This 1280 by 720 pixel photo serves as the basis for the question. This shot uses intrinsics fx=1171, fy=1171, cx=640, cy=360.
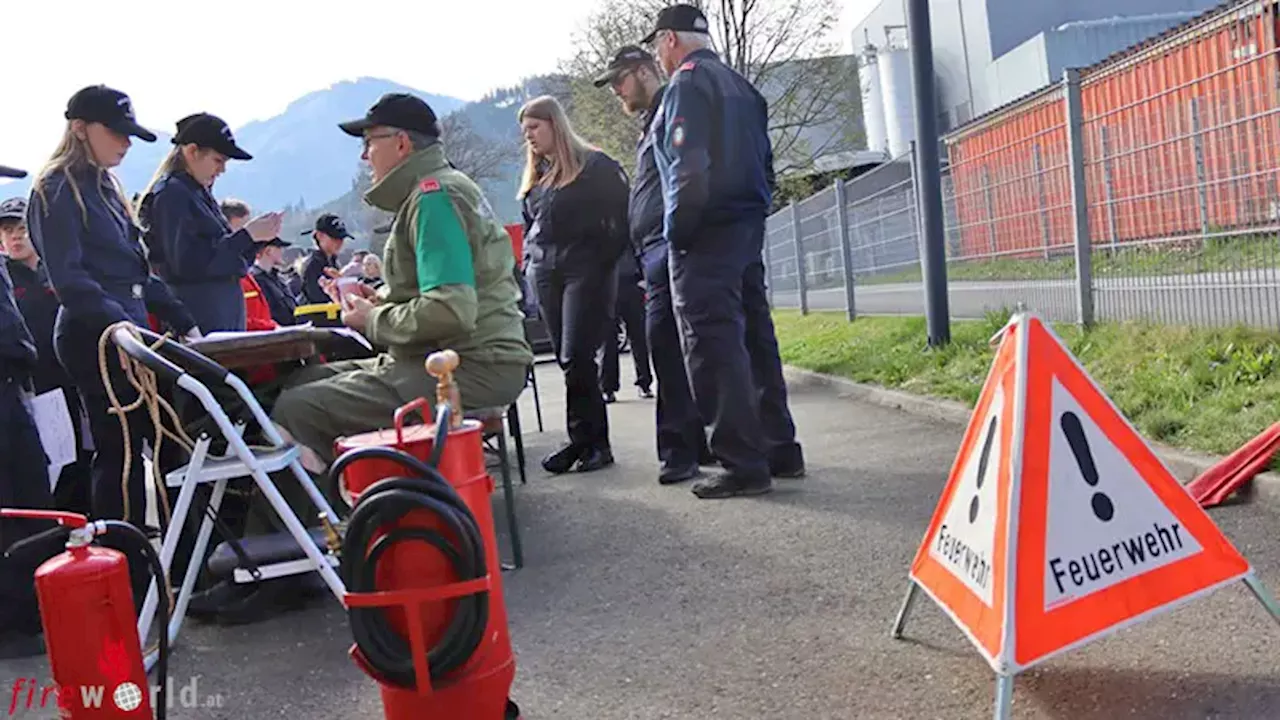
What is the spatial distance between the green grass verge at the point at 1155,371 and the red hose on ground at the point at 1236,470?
1.17 ft

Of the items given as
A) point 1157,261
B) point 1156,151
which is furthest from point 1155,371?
point 1156,151

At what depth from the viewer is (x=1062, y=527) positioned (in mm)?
2787

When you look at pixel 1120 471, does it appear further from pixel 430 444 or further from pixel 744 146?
pixel 744 146

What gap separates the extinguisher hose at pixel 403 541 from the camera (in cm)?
263

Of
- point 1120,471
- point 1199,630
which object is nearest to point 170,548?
point 1120,471

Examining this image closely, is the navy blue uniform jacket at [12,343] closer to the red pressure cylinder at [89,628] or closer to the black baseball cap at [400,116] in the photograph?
the black baseball cap at [400,116]

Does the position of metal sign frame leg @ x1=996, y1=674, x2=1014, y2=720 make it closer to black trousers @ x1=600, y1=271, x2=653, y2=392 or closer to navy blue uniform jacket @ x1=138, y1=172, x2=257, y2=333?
navy blue uniform jacket @ x1=138, y1=172, x2=257, y2=333

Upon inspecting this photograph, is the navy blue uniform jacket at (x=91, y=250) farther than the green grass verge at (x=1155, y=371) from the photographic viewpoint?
No

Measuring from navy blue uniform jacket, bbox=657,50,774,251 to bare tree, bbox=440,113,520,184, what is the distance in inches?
2060

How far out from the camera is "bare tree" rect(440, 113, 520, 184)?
59.9 meters

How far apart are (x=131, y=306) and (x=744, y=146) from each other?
2.87 metres

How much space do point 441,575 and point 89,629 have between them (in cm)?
87

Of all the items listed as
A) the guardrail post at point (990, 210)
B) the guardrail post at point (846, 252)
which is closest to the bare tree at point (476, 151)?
the guardrail post at point (846, 252)

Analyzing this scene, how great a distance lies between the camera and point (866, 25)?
168 feet
